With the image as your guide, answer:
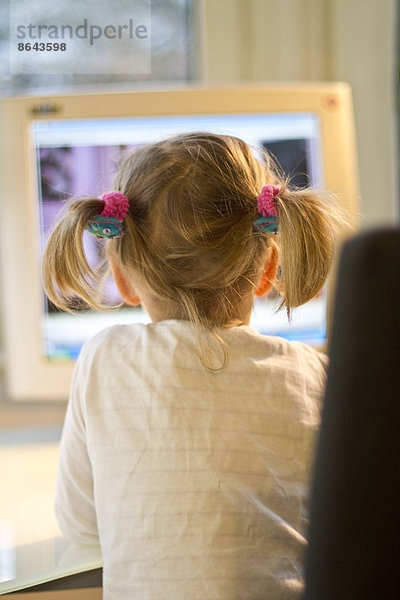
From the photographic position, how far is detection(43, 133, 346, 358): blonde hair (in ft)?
2.54

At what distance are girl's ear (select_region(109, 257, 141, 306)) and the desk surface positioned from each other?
27 cm

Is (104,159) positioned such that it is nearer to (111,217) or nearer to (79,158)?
(79,158)

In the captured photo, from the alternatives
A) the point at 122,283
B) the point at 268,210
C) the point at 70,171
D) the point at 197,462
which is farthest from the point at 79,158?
the point at 197,462

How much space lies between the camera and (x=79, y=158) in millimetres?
1128

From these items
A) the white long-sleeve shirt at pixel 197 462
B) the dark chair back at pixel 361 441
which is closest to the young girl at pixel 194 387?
the white long-sleeve shirt at pixel 197 462

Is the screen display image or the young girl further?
the screen display image

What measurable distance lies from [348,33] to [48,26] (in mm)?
615

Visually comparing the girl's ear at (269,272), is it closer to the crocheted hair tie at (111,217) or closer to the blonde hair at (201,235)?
the blonde hair at (201,235)

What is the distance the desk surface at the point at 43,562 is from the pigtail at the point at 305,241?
33cm

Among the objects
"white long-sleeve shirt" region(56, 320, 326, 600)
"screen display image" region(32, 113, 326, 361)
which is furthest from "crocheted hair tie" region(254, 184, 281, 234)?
"screen display image" region(32, 113, 326, 361)

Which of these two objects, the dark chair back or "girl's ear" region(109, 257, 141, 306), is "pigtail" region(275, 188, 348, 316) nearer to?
"girl's ear" region(109, 257, 141, 306)

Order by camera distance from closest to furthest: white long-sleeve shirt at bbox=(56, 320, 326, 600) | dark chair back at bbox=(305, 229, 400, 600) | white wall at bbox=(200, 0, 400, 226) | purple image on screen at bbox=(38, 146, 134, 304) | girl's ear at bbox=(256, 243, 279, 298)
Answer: dark chair back at bbox=(305, 229, 400, 600) → white long-sleeve shirt at bbox=(56, 320, 326, 600) → girl's ear at bbox=(256, 243, 279, 298) → purple image on screen at bbox=(38, 146, 134, 304) → white wall at bbox=(200, 0, 400, 226)

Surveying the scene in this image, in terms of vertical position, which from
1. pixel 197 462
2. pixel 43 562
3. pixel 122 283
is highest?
pixel 122 283

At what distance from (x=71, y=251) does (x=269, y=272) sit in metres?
0.22
